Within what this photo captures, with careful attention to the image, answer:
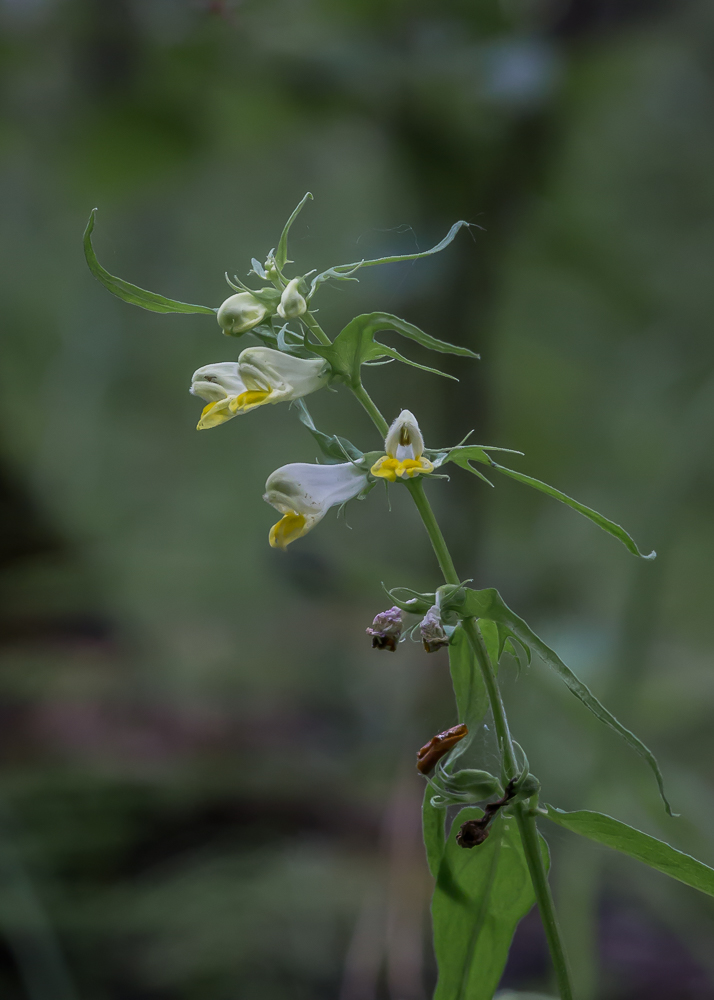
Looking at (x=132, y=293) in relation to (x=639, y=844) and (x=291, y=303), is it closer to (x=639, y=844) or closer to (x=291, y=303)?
(x=291, y=303)

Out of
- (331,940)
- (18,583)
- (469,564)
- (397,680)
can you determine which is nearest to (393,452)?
(469,564)

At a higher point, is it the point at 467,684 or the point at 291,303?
the point at 291,303

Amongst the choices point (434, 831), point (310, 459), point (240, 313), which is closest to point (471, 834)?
point (434, 831)

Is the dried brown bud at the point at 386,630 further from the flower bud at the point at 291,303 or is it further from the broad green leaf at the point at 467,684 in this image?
the flower bud at the point at 291,303

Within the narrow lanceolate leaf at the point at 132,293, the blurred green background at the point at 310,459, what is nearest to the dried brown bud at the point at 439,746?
the narrow lanceolate leaf at the point at 132,293

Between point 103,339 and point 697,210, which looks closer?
point 697,210

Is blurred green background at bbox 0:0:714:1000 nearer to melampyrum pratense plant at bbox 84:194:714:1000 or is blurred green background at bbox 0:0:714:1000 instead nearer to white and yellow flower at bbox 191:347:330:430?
melampyrum pratense plant at bbox 84:194:714:1000

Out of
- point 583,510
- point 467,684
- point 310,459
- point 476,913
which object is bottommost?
point 310,459

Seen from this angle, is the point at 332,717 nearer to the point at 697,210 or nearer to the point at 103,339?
the point at 103,339
